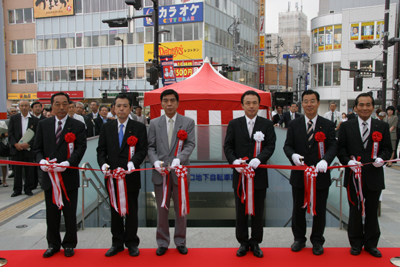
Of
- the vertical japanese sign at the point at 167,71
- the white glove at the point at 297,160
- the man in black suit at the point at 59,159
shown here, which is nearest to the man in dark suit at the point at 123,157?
the man in black suit at the point at 59,159

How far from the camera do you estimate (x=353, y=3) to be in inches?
1318

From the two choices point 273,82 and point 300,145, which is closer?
point 300,145

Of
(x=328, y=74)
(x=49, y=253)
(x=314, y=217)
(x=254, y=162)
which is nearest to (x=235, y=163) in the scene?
(x=254, y=162)

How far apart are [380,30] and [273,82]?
4024cm

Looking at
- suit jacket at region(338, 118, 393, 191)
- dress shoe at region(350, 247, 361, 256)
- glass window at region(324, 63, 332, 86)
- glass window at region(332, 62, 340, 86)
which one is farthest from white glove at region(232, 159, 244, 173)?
glass window at region(324, 63, 332, 86)

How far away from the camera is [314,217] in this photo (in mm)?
4012

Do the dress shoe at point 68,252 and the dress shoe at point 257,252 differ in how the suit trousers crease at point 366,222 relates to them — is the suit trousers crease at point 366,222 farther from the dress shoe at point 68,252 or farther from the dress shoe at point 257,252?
the dress shoe at point 68,252

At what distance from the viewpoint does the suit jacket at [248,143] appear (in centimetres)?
391

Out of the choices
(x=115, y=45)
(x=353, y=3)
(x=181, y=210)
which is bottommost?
(x=181, y=210)

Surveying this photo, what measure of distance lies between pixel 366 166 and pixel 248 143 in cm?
141


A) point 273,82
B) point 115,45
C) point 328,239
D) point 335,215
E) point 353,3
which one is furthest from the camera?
point 273,82

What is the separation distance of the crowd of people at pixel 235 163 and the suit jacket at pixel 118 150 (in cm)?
1

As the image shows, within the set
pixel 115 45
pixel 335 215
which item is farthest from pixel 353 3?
pixel 335 215

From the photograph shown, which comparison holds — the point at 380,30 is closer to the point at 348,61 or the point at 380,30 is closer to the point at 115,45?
the point at 348,61
